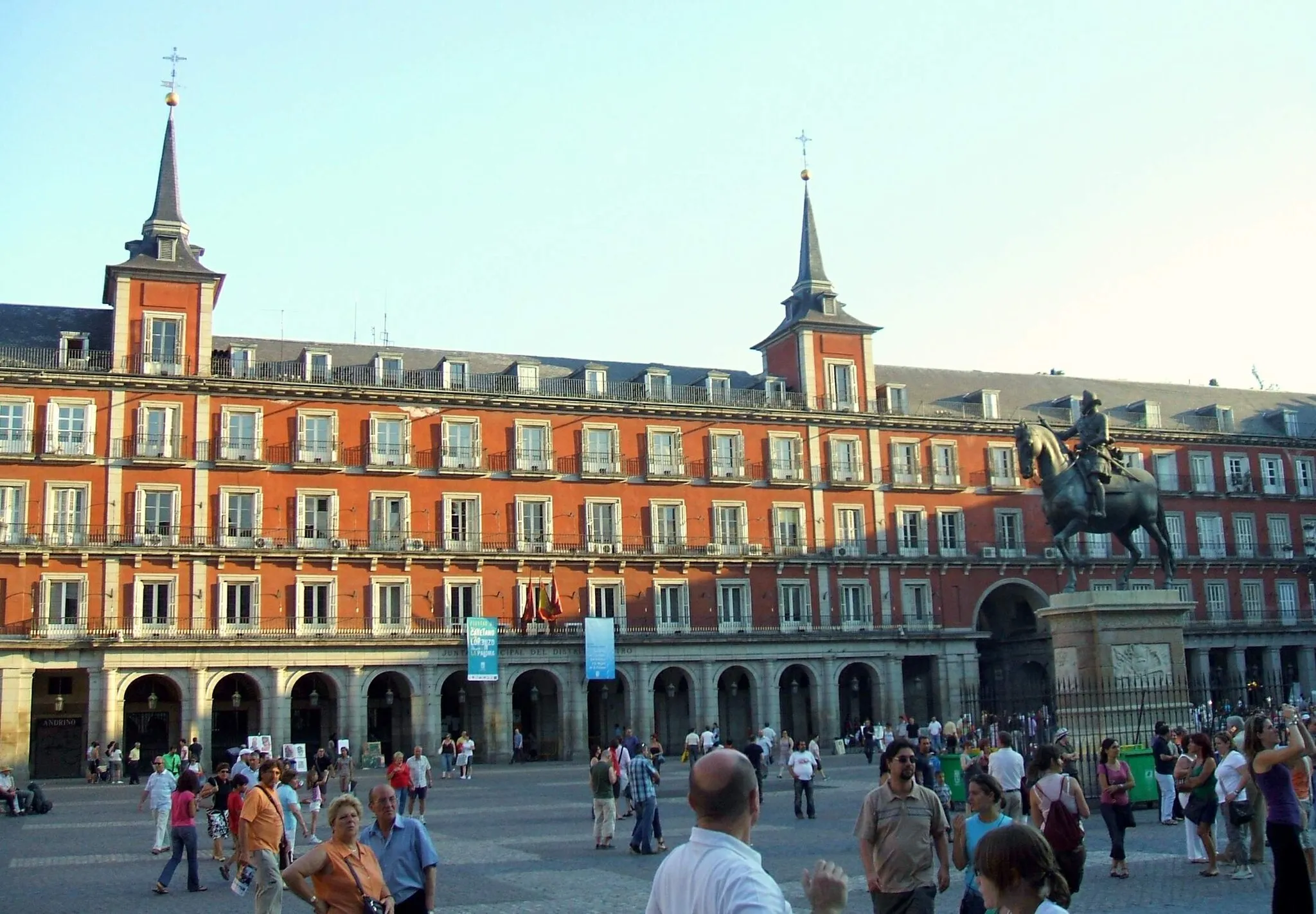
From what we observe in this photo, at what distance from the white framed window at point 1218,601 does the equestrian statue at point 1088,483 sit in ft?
147

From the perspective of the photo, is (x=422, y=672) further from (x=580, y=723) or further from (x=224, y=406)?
(x=224, y=406)

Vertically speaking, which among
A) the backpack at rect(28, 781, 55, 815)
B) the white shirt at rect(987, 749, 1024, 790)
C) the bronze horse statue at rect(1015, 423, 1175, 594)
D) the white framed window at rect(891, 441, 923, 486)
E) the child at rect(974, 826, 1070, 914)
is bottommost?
the backpack at rect(28, 781, 55, 815)

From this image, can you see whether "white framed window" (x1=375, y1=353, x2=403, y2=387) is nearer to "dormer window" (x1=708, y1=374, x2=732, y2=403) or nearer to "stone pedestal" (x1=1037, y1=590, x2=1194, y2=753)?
"dormer window" (x1=708, y1=374, x2=732, y2=403)

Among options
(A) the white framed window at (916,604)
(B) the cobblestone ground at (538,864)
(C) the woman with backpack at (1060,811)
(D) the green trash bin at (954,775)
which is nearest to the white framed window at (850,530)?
(A) the white framed window at (916,604)

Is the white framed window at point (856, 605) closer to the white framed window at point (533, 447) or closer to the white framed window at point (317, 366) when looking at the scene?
the white framed window at point (533, 447)

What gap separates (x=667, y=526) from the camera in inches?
2287

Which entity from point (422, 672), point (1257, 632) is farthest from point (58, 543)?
point (1257, 632)

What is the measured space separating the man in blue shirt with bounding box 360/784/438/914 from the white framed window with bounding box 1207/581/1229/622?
6435 centimetres

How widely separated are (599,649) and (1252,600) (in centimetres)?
3616

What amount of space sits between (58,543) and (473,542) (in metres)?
15.2

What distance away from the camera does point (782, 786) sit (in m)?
37.1

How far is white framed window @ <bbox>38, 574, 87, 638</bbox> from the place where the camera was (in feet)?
158

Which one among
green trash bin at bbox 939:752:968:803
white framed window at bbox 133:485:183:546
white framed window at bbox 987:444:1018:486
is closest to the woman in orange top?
green trash bin at bbox 939:752:968:803

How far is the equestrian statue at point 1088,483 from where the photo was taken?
80.6 feet
